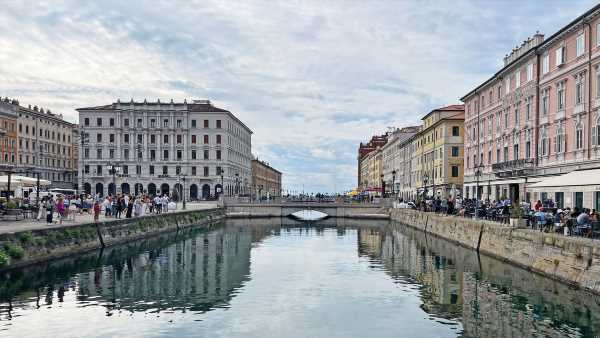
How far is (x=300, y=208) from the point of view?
87688 mm

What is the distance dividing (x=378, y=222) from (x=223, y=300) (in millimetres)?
57814

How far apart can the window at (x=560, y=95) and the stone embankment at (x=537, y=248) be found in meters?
10.7

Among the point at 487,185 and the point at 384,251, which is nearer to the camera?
the point at 384,251

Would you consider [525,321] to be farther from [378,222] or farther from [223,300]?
[378,222]

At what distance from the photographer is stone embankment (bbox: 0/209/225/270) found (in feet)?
88.2

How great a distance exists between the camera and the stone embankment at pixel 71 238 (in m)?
26.9

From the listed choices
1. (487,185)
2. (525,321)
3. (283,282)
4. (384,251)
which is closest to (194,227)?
(384,251)

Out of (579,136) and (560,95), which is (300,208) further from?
(579,136)

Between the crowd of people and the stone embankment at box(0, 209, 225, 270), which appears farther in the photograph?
the crowd of people

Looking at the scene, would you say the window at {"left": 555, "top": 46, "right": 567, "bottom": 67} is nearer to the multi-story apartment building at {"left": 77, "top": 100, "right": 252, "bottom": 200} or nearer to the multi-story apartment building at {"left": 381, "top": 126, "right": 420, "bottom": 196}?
the multi-story apartment building at {"left": 381, "top": 126, "right": 420, "bottom": 196}

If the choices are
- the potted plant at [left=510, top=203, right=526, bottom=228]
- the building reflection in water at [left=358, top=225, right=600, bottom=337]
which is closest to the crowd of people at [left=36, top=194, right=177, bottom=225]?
the building reflection in water at [left=358, top=225, right=600, bottom=337]

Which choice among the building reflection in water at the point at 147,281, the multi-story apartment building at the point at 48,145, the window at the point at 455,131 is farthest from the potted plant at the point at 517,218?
the multi-story apartment building at the point at 48,145

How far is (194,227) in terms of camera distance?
6247cm

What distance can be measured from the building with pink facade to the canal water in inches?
292
